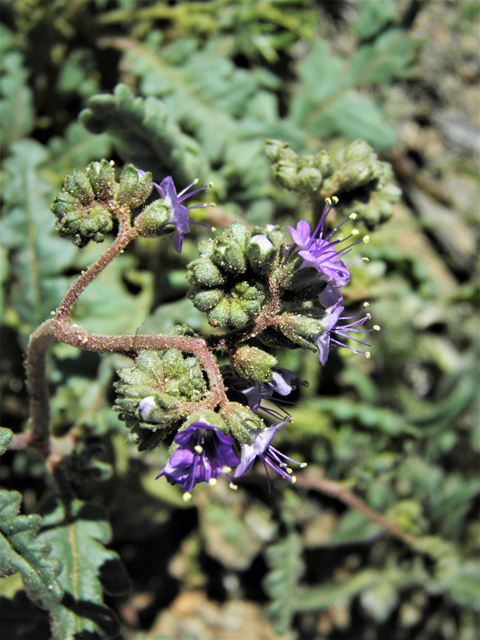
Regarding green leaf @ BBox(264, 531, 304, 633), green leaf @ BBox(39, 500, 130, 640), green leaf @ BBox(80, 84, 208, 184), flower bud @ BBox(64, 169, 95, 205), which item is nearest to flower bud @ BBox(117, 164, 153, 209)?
flower bud @ BBox(64, 169, 95, 205)

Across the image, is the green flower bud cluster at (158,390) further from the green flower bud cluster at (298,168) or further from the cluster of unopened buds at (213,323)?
the green flower bud cluster at (298,168)

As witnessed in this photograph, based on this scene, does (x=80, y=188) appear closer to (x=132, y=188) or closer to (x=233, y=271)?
(x=132, y=188)

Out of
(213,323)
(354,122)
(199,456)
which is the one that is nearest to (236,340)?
(213,323)

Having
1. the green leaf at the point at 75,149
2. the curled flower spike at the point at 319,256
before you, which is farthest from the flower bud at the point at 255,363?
the green leaf at the point at 75,149

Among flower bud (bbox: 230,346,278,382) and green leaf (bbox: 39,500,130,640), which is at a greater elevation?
flower bud (bbox: 230,346,278,382)

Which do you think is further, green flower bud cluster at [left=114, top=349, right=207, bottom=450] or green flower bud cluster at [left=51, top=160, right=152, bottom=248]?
green flower bud cluster at [left=51, top=160, right=152, bottom=248]

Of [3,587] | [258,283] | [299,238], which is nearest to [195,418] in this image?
[258,283]

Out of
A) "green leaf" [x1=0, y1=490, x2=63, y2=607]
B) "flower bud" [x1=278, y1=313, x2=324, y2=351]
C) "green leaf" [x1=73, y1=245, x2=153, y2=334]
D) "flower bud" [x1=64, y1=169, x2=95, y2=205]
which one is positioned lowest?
"green leaf" [x1=73, y1=245, x2=153, y2=334]

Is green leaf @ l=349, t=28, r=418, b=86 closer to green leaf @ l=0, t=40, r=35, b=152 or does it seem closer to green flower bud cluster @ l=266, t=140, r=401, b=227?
green flower bud cluster @ l=266, t=140, r=401, b=227
